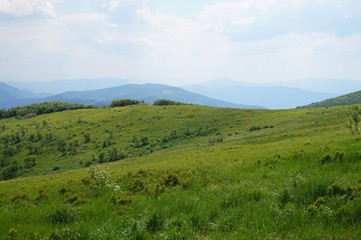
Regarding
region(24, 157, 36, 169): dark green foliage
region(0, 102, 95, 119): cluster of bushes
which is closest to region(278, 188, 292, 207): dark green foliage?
region(24, 157, 36, 169): dark green foliage

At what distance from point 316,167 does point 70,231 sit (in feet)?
38.7

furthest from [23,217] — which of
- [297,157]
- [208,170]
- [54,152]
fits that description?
[54,152]

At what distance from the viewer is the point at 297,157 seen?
50.2ft

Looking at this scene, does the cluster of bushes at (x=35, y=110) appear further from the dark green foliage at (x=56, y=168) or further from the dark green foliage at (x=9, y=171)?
the dark green foliage at (x=56, y=168)

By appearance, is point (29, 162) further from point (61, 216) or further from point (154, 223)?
point (154, 223)

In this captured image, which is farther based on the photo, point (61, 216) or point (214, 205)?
point (214, 205)

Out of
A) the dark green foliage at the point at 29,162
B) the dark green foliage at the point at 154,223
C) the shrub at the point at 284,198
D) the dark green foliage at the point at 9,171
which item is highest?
the shrub at the point at 284,198

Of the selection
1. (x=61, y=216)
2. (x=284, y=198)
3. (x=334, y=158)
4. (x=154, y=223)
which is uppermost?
(x=334, y=158)

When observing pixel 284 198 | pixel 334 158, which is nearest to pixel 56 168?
pixel 334 158

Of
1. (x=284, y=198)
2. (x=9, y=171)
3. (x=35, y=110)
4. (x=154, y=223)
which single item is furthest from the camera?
(x=35, y=110)

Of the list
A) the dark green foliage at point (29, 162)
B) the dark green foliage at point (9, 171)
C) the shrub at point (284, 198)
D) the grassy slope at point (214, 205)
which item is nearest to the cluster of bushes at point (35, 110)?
the dark green foliage at point (29, 162)

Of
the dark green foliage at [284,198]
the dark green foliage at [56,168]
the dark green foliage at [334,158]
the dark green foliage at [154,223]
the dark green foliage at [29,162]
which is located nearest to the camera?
the dark green foliage at [154,223]

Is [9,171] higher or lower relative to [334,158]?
lower

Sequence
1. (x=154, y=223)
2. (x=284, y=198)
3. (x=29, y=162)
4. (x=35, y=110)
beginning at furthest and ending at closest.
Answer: (x=35, y=110)
(x=29, y=162)
(x=284, y=198)
(x=154, y=223)
